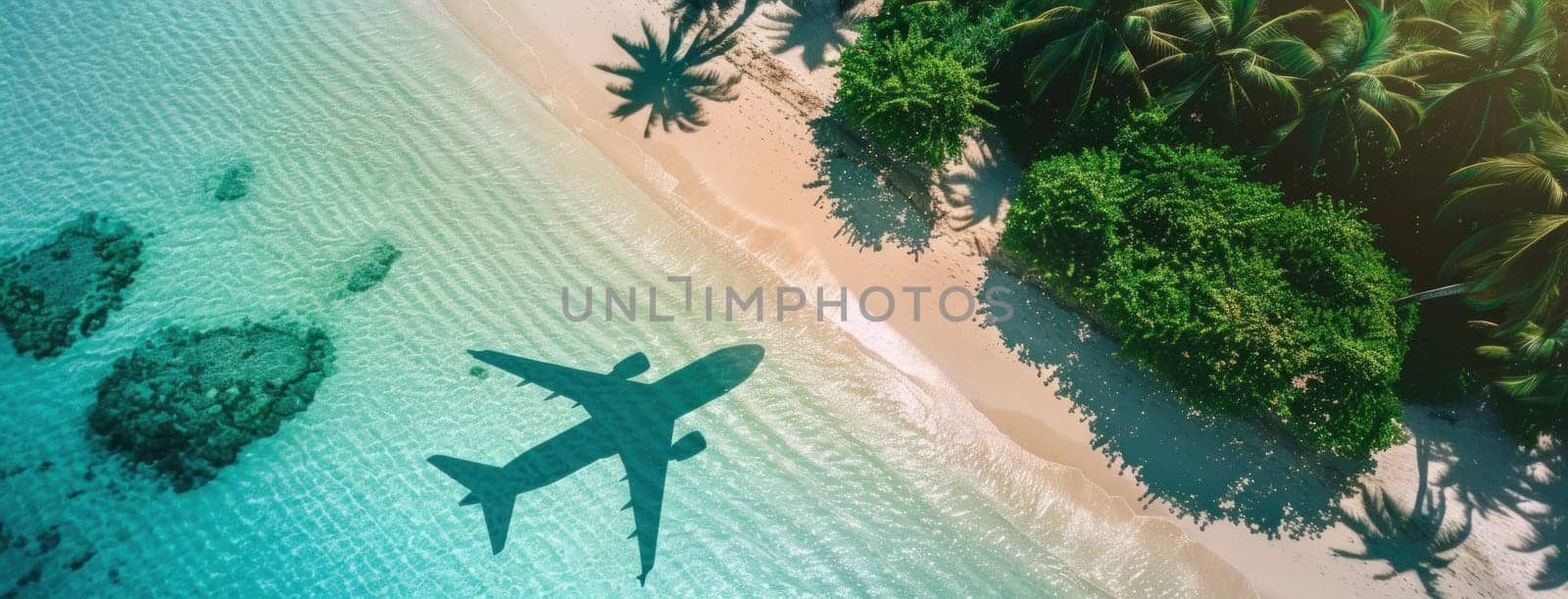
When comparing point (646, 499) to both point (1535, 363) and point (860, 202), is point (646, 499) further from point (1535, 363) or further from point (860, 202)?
point (1535, 363)

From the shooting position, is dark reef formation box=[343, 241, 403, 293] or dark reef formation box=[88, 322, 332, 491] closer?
dark reef formation box=[88, 322, 332, 491]

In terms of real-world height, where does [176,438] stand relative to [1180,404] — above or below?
below

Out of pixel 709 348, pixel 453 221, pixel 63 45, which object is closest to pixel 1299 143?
pixel 709 348

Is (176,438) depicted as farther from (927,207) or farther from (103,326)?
(927,207)

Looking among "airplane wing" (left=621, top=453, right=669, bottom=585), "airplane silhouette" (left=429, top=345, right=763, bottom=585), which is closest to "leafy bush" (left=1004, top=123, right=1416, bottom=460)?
"airplane silhouette" (left=429, top=345, right=763, bottom=585)

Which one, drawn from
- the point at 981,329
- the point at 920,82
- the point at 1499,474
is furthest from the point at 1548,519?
the point at 920,82

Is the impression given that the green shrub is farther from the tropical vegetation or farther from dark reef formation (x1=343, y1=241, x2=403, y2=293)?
dark reef formation (x1=343, y1=241, x2=403, y2=293)
